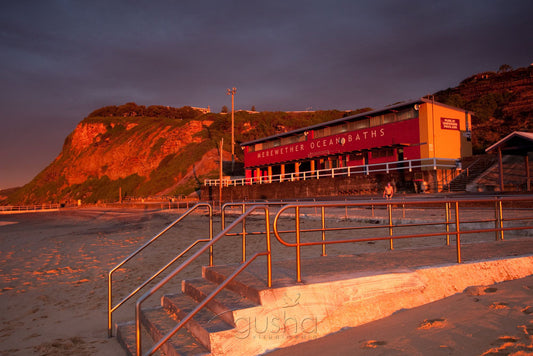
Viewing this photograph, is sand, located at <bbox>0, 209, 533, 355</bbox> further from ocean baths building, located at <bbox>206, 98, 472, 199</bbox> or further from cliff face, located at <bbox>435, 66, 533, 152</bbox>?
cliff face, located at <bbox>435, 66, 533, 152</bbox>

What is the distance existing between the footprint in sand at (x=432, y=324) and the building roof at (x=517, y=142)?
54.0 feet

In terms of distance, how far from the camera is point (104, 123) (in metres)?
96.1

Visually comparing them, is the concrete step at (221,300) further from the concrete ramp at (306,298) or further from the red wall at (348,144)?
the red wall at (348,144)

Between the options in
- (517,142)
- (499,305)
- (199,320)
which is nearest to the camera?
(199,320)

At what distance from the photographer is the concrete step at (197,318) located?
319cm

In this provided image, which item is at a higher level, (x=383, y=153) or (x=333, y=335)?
(x=383, y=153)

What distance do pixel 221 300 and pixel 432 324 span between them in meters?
2.14

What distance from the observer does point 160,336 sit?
3.59 meters

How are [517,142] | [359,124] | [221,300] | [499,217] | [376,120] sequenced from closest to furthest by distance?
[221,300] < [499,217] < [517,142] < [376,120] < [359,124]

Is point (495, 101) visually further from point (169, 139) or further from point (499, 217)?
point (169, 139)

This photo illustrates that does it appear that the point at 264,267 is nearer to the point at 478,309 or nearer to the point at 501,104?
the point at 478,309

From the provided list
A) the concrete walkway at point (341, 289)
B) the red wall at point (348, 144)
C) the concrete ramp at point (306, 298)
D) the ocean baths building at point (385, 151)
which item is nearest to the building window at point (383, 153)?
the ocean baths building at point (385, 151)

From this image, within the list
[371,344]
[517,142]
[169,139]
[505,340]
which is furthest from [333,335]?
Result: [169,139]

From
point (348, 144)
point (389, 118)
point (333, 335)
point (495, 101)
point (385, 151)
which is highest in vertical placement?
point (495, 101)
